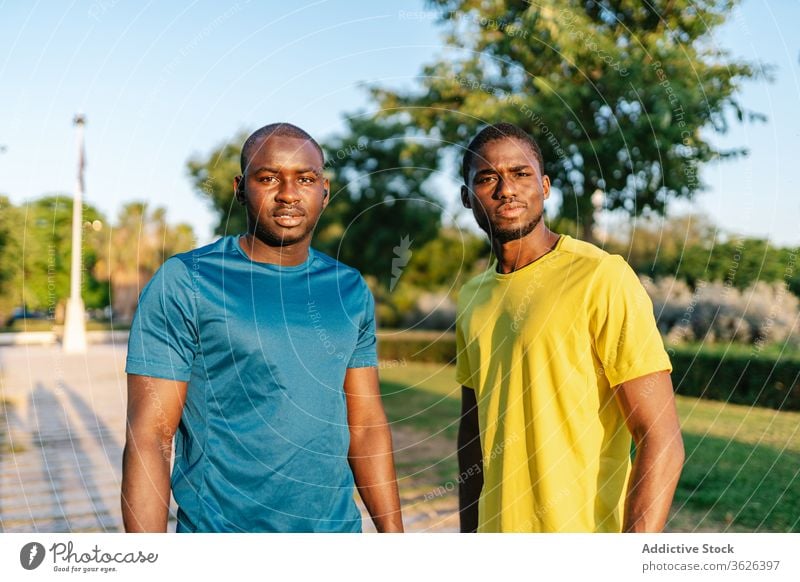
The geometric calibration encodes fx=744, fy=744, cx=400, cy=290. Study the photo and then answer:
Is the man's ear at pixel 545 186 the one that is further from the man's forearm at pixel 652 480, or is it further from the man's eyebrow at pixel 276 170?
the man's forearm at pixel 652 480

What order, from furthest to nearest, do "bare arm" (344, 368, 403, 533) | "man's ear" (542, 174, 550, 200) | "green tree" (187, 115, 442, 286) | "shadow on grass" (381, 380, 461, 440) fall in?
"green tree" (187, 115, 442, 286), "shadow on grass" (381, 380, 461, 440), "bare arm" (344, 368, 403, 533), "man's ear" (542, 174, 550, 200)

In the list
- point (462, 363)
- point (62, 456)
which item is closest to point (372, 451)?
point (462, 363)

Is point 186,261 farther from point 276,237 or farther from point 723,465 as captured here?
point 723,465

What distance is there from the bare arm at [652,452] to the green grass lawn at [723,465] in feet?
7.82

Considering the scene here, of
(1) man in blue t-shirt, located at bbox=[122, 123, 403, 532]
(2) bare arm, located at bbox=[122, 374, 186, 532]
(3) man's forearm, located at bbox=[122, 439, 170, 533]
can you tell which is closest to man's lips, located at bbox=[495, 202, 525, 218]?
(1) man in blue t-shirt, located at bbox=[122, 123, 403, 532]

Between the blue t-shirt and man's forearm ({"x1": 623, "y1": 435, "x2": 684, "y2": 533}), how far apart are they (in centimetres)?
97

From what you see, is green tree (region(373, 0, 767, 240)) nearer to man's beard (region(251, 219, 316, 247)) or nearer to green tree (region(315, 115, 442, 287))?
man's beard (region(251, 219, 316, 247))

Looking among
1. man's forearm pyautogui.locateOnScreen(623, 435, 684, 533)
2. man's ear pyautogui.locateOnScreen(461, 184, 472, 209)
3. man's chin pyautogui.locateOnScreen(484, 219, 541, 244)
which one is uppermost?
man's ear pyautogui.locateOnScreen(461, 184, 472, 209)

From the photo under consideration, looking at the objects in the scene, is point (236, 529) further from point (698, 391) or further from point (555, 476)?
point (698, 391)

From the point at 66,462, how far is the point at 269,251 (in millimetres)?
7413

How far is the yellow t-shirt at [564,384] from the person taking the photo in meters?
2.34

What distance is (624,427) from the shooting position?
8.03 feet

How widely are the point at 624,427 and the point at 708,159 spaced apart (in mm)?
5109

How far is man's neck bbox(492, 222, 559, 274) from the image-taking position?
8.61 ft
